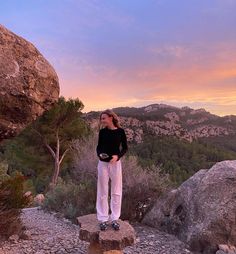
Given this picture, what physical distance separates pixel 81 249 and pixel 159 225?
7.74 ft

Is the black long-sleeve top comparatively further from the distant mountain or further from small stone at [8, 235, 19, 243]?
the distant mountain

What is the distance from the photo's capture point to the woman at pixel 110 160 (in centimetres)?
609

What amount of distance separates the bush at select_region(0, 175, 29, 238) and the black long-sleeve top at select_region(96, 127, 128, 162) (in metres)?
2.98

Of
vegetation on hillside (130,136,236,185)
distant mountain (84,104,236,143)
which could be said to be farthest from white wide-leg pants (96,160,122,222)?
distant mountain (84,104,236,143)

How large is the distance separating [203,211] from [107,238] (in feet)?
10.5

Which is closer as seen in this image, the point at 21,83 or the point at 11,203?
the point at 21,83

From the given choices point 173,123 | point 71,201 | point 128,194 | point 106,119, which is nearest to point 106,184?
point 106,119

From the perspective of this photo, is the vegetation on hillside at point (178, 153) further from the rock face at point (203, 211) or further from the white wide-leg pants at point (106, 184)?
the white wide-leg pants at point (106, 184)

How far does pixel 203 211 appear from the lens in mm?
8562

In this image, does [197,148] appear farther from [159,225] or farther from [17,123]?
[17,123]

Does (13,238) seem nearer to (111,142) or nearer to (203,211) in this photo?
(111,142)

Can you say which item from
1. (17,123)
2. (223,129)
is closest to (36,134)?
(17,123)

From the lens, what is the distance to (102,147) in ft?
20.0

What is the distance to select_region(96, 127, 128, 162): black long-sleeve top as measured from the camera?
608 cm
